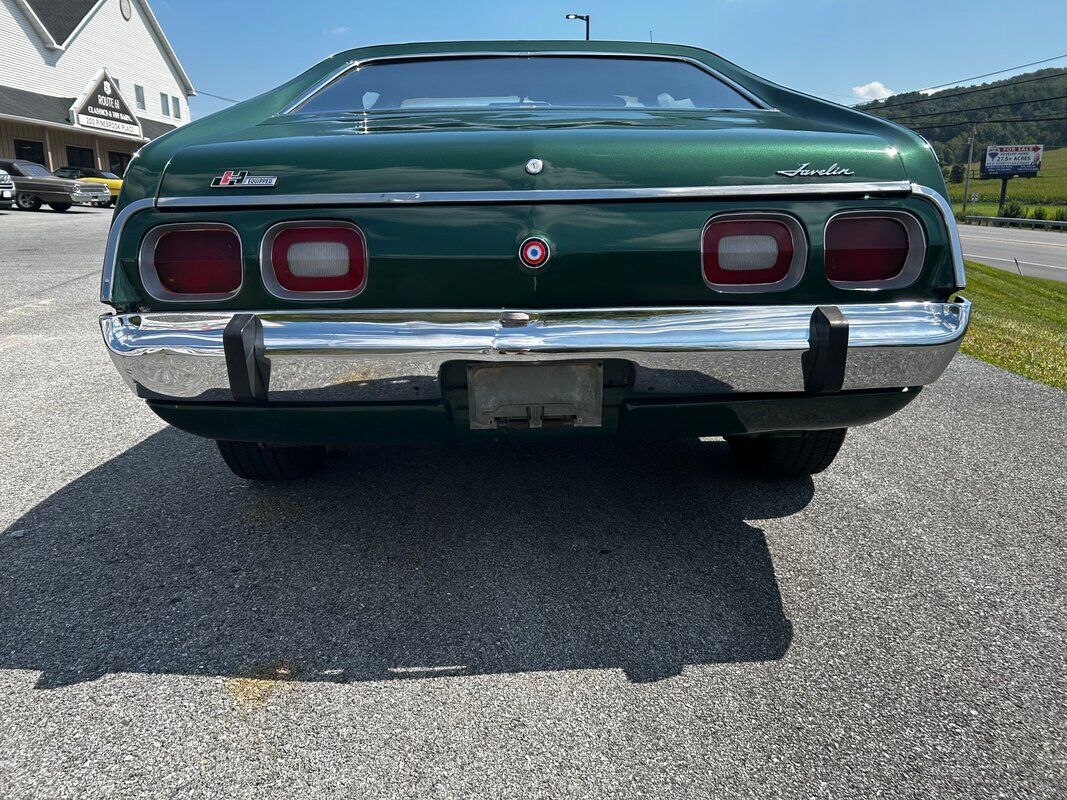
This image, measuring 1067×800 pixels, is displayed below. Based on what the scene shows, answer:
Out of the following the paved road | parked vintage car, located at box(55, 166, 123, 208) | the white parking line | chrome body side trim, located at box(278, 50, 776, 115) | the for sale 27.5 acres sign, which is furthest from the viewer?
the for sale 27.5 acres sign

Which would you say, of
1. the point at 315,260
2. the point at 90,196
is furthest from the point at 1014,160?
the point at 315,260

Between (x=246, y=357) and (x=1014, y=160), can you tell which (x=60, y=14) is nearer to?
(x=246, y=357)

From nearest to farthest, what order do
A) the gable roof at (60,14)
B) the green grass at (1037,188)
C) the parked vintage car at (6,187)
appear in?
the parked vintage car at (6,187)
the gable roof at (60,14)
the green grass at (1037,188)

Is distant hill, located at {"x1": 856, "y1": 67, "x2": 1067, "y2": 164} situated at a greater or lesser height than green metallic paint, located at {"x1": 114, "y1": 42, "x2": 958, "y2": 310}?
greater

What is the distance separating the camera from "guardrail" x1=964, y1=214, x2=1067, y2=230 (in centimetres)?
4083

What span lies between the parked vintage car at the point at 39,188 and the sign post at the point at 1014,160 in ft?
205

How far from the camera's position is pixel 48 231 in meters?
15.4

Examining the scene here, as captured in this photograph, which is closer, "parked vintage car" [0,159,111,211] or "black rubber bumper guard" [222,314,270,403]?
"black rubber bumper guard" [222,314,270,403]

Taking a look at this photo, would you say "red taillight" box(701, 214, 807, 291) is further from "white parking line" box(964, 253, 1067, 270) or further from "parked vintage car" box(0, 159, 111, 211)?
"parked vintage car" box(0, 159, 111, 211)

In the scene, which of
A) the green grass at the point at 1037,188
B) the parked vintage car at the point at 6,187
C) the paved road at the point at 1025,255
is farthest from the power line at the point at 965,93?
the parked vintage car at the point at 6,187

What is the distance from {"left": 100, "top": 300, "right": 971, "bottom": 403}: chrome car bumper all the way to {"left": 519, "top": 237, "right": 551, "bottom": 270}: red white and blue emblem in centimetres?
13

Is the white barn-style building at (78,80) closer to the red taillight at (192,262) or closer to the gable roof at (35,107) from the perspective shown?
the gable roof at (35,107)

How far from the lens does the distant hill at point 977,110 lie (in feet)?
242

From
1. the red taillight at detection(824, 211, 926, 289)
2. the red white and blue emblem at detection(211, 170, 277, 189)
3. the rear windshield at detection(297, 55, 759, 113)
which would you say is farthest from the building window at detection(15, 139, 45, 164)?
the red taillight at detection(824, 211, 926, 289)
